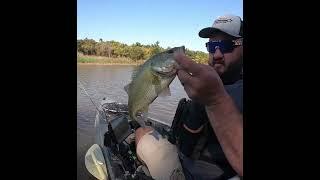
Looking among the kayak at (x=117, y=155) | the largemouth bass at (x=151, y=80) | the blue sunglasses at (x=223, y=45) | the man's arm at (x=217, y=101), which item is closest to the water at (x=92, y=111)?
the kayak at (x=117, y=155)

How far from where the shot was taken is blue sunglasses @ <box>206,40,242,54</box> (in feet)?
12.8

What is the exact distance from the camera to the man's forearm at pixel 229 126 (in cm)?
252

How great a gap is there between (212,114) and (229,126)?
0.45 feet

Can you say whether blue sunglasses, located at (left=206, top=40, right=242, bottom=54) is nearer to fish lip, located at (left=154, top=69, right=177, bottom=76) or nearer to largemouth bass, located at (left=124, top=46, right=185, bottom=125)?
largemouth bass, located at (left=124, top=46, right=185, bottom=125)

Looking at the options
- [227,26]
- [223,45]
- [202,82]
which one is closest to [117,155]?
[223,45]

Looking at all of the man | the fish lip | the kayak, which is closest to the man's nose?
the man

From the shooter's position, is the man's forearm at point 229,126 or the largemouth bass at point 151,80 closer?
the man's forearm at point 229,126

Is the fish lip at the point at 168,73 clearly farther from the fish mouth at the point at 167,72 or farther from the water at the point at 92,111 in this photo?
the water at the point at 92,111

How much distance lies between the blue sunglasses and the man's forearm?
1.47 metres
